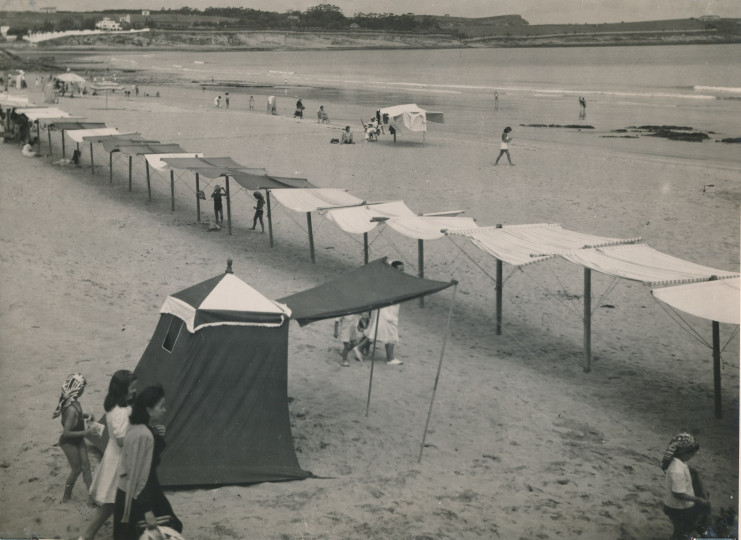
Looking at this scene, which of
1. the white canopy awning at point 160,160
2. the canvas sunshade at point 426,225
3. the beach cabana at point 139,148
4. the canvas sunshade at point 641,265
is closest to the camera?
the canvas sunshade at point 641,265

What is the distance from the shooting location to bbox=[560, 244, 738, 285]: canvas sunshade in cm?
1070

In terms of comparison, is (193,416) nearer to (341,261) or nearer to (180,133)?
(341,261)

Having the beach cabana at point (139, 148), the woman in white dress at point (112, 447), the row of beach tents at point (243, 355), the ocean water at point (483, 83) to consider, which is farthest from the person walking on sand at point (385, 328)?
the ocean water at point (483, 83)

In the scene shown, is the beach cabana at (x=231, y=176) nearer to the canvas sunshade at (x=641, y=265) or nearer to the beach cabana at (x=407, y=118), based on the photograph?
the canvas sunshade at (x=641, y=265)

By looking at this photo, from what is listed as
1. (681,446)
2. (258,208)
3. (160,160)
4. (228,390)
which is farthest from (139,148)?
(681,446)

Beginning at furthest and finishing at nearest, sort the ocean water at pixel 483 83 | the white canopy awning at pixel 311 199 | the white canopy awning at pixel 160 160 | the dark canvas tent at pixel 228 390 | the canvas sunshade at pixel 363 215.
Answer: the ocean water at pixel 483 83 → the white canopy awning at pixel 160 160 → the white canopy awning at pixel 311 199 → the canvas sunshade at pixel 363 215 → the dark canvas tent at pixel 228 390

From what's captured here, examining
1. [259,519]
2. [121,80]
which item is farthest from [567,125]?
[121,80]

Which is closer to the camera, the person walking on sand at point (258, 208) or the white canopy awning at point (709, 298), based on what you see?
the white canopy awning at point (709, 298)

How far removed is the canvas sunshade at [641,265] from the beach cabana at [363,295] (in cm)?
304

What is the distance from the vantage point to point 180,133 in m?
36.5

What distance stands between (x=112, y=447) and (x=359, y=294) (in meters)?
4.16

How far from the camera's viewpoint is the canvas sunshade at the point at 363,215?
15.1 metres

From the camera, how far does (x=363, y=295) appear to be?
31.7 feet

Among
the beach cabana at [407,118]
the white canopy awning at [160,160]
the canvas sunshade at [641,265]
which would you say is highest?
the beach cabana at [407,118]
